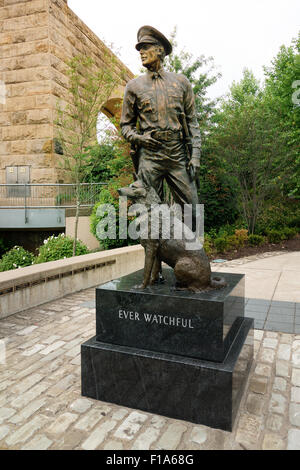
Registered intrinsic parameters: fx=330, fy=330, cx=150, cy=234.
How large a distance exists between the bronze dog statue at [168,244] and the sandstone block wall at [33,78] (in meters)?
10.4

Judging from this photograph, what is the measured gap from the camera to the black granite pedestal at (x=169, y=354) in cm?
269

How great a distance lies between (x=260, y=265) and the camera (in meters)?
9.23

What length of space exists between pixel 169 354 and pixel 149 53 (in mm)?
3289

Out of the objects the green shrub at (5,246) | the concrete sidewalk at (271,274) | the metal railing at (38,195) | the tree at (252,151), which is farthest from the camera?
the green shrub at (5,246)

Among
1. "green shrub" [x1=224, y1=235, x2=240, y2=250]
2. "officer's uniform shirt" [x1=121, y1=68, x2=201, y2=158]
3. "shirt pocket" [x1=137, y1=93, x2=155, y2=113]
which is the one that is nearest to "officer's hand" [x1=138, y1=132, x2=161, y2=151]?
"officer's uniform shirt" [x1=121, y1=68, x2=201, y2=158]

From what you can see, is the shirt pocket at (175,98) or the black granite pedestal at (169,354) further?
the shirt pocket at (175,98)

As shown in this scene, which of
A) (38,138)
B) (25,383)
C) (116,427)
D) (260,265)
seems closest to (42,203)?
(38,138)

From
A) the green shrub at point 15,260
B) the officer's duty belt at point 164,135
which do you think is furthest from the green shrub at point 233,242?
the officer's duty belt at point 164,135

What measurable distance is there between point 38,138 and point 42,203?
8.28 ft

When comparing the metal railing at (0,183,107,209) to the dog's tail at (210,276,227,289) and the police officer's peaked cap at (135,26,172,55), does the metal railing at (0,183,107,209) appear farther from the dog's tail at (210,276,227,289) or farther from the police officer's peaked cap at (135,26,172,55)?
the dog's tail at (210,276,227,289)

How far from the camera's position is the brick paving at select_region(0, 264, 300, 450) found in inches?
96.2

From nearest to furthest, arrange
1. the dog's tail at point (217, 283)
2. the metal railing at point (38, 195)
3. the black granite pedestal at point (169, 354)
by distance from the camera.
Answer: the black granite pedestal at point (169, 354), the dog's tail at point (217, 283), the metal railing at point (38, 195)

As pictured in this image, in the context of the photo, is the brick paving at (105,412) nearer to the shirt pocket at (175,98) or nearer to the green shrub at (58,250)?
the shirt pocket at (175,98)
